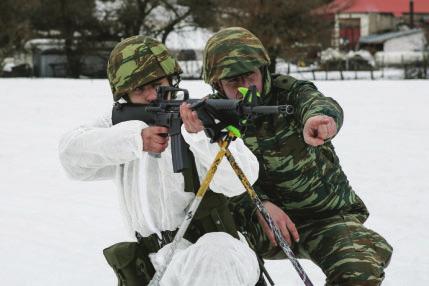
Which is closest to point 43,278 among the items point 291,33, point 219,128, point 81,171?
point 81,171

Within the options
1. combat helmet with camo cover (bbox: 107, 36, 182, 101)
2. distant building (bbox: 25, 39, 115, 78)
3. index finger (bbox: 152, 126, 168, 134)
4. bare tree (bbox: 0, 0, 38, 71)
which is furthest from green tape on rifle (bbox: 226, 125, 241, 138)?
distant building (bbox: 25, 39, 115, 78)

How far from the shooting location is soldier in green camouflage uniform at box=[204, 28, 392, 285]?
9.62ft

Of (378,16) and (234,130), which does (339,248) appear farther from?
(378,16)

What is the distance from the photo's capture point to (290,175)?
3.05 meters

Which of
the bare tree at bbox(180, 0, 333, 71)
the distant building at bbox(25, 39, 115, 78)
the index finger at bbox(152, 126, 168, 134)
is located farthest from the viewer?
the distant building at bbox(25, 39, 115, 78)

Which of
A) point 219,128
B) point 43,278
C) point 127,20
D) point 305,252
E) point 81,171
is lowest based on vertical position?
point 43,278

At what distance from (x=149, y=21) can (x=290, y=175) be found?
3780cm

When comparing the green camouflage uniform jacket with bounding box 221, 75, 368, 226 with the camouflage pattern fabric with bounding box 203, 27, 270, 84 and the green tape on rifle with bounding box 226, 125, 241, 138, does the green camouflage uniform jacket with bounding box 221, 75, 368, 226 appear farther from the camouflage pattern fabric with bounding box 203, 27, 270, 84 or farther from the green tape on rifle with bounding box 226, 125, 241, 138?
the green tape on rifle with bounding box 226, 125, 241, 138

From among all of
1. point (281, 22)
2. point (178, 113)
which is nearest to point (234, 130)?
point (178, 113)

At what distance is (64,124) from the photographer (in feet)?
40.6

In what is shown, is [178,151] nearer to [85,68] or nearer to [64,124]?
[64,124]

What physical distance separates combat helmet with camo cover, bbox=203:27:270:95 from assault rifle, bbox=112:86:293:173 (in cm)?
42

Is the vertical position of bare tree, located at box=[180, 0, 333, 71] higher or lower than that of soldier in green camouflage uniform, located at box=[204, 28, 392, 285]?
higher

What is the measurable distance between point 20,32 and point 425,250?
3377 cm
